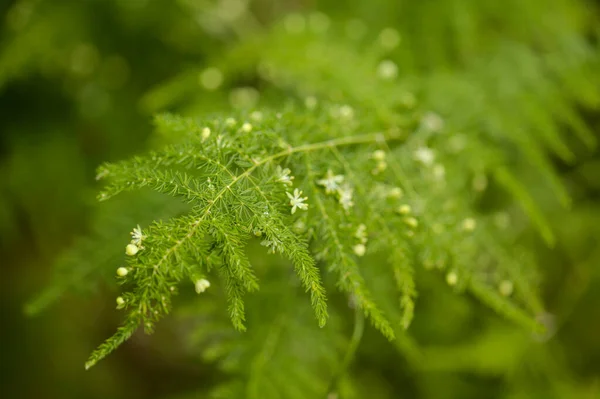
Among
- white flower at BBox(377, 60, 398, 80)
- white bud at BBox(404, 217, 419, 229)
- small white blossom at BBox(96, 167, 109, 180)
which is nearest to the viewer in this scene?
small white blossom at BBox(96, 167, 109, 180)

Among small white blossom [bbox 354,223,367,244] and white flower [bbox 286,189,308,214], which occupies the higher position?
white flower [bbox 286,189,308,214]

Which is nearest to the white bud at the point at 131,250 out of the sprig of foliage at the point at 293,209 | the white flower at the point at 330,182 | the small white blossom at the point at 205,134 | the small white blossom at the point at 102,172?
the sprig of foliage at the point at 293,209

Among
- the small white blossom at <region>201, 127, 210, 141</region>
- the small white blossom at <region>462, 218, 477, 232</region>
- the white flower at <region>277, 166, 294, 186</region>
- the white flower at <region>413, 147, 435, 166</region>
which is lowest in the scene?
the small white blossom at <region>462, 218, 477, 232</region>

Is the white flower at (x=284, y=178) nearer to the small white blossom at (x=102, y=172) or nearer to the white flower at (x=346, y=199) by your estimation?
the white flower at (x=346, y=199)

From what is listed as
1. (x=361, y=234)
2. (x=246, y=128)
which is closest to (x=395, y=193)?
(x=361, y=234)

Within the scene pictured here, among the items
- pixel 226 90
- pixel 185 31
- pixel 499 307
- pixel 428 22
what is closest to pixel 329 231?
pixel 499 307

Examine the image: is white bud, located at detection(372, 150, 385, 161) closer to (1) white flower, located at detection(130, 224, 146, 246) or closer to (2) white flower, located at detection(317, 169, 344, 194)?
(2) white flower, located at detection(317, 169, 344, 194)

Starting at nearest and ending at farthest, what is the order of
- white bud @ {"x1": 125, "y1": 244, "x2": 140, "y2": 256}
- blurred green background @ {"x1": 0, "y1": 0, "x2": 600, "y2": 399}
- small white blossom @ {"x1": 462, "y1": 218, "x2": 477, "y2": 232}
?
white bud @ {"x1": 125, "y1": 244, "x2": 140, "y2": 256} < small white blossom @ {"x1": 462, "y1": 218, "x2": 477, "y2": 232} < blurred green background @ {"x1": 0, "y1": 0, "x2": 600, "y2": 399}

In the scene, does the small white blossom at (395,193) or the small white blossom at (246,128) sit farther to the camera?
the small white blossom at (395,193)

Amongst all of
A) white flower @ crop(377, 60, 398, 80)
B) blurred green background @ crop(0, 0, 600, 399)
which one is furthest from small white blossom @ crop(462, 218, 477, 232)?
blurred green background @ crop(0, 0, 600, 399)
